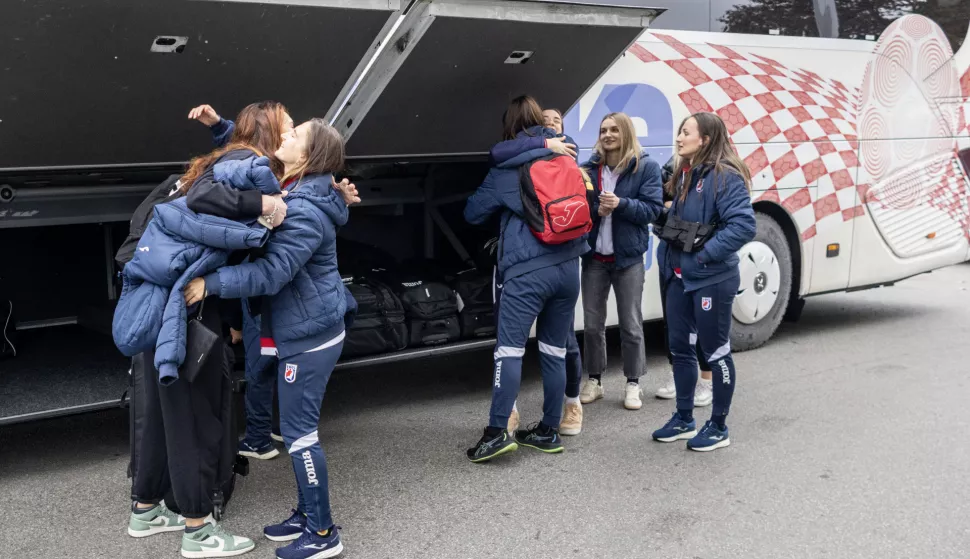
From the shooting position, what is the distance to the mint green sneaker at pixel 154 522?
153 inches

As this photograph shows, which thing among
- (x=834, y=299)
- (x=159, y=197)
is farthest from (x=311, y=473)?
(x=834, y=299)

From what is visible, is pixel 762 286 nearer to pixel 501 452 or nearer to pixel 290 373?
pixel 501 452

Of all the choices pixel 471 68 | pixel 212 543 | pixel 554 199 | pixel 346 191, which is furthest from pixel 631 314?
pixel 212 543

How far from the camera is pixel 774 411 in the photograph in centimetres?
573

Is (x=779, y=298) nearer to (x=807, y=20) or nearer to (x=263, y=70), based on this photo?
(x=807, y=20)

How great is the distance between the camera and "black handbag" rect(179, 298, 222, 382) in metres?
3.52

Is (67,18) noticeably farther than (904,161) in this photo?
No

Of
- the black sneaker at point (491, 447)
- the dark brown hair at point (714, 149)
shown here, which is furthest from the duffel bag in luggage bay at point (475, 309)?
the dark brown hair at point (714, 149)

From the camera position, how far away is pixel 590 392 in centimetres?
592

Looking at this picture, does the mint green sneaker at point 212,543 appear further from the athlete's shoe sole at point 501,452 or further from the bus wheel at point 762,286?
the bus wheel at point 762,286

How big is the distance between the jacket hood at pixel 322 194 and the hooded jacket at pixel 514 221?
4.00ft

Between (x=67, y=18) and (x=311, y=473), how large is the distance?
6.76 ft

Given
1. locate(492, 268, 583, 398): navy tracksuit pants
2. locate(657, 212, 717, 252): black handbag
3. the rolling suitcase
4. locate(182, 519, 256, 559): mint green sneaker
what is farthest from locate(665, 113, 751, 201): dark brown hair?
locate(182, 519, 256, 559): mint green sneaker

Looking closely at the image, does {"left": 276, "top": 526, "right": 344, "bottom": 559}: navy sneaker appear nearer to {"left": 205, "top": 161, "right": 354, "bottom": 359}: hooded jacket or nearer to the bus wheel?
{"left": 205, "top": 161, "right": 354, "bottom": 359}: hooded jacket
